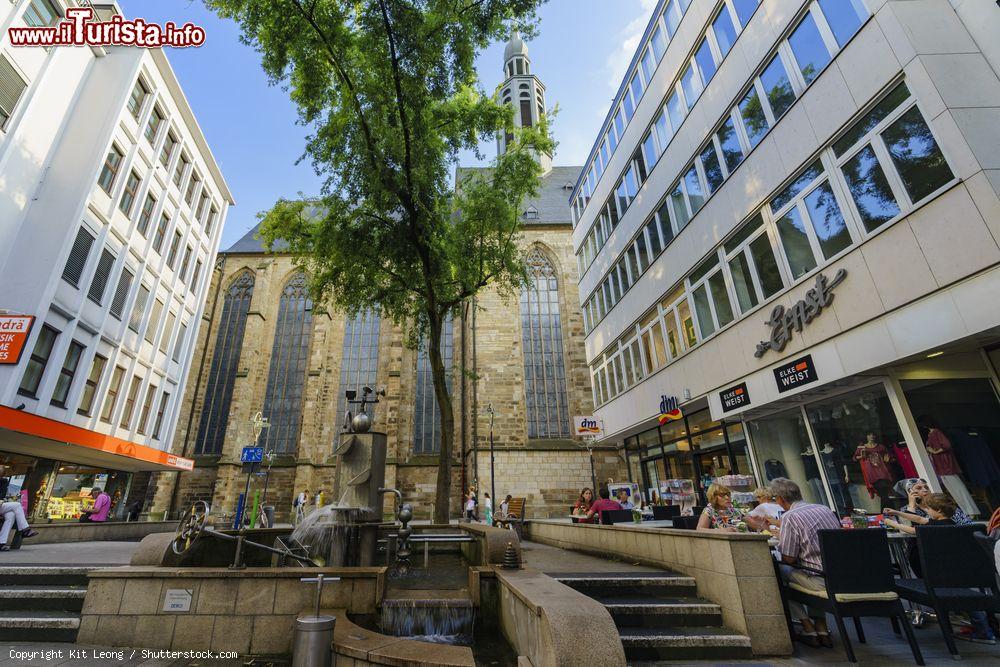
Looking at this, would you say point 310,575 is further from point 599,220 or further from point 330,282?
point 599,220

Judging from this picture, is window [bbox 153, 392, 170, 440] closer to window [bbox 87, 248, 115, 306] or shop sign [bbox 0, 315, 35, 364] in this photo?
window [bbox 87, 248, 115, 306]

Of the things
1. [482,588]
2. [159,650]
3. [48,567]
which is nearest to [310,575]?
[159,650]

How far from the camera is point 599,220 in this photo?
1870cm

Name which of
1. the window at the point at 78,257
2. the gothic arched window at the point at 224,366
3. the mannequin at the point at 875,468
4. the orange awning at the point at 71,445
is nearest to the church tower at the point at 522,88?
the gothic arched window at the point at 224,366

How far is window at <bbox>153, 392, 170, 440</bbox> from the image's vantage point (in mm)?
19812

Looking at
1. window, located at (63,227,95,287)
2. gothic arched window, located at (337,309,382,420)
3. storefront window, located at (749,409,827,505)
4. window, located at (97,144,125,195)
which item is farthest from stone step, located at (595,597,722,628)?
gothic arched window, located at (337,309,382,420)

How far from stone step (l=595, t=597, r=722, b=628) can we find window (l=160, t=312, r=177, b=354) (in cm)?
2360

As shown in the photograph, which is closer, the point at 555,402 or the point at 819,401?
the point at 819,401

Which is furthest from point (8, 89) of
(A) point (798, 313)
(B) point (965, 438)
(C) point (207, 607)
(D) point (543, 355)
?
(D) point (543, 355)

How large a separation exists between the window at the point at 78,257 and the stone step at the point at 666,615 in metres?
18.7

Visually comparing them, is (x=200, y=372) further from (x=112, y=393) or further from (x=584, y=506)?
(x=584, y=506)

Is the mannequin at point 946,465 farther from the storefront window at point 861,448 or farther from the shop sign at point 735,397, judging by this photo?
the shop sign at point 735,397

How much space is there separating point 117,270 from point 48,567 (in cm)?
1523

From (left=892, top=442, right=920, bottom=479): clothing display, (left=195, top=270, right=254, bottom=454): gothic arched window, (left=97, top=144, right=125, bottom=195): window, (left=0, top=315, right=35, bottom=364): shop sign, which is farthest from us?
(left=195, top=270, right=254, bottom=454): gothic arched window
